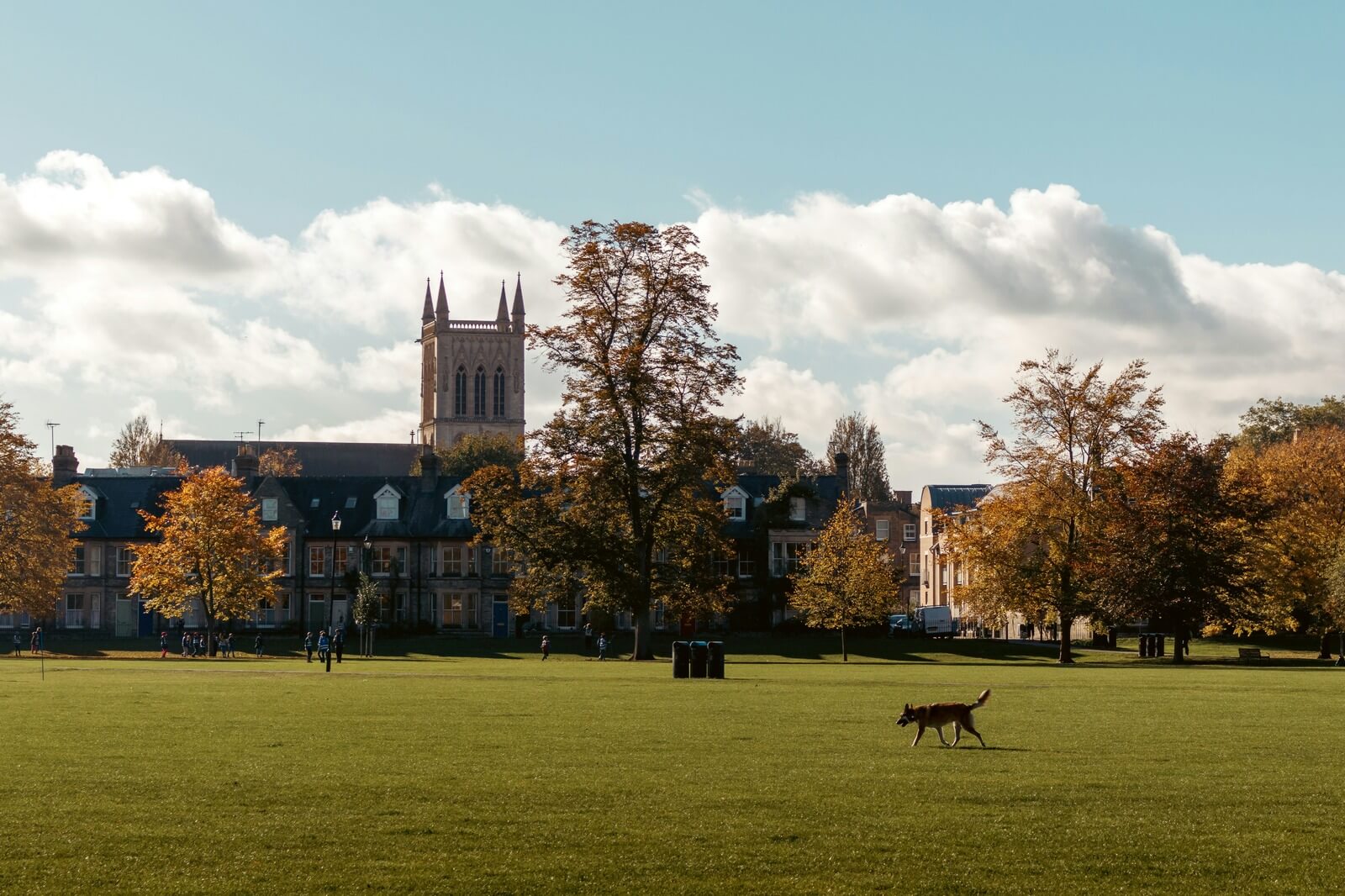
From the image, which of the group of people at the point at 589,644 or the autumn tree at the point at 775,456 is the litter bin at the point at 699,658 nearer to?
the group of people at the point at 589,644

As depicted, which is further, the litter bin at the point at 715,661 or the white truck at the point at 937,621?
the white truck at the point at 937,621

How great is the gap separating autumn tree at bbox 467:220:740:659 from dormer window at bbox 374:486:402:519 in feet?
103

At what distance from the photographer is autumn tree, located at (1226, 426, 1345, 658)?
236 feet

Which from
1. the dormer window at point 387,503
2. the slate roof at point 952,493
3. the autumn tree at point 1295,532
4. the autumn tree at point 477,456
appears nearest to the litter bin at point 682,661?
the autumn tree at point 1295,532

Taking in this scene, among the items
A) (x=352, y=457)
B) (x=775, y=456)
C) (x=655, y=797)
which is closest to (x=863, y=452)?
(x=775, y=456)

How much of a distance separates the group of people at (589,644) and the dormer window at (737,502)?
12103mm

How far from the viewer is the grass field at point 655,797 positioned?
14281 millimetres

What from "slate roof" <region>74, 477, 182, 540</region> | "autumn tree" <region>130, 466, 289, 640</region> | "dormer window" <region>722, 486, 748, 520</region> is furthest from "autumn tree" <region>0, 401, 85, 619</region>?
"dormer window" <region>722, 486, 748, 520</region>

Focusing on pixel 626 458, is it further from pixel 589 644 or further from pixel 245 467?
pixel 245 467

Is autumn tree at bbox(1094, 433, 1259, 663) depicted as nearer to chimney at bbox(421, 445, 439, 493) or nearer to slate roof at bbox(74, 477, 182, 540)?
chimney at bbox(421, 445, 439, 493)

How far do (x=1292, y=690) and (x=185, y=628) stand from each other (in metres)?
67.6

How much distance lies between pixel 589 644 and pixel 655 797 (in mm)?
65966

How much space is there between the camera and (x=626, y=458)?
6881 centimetres

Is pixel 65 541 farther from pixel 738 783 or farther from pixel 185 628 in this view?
pixel 738 783
